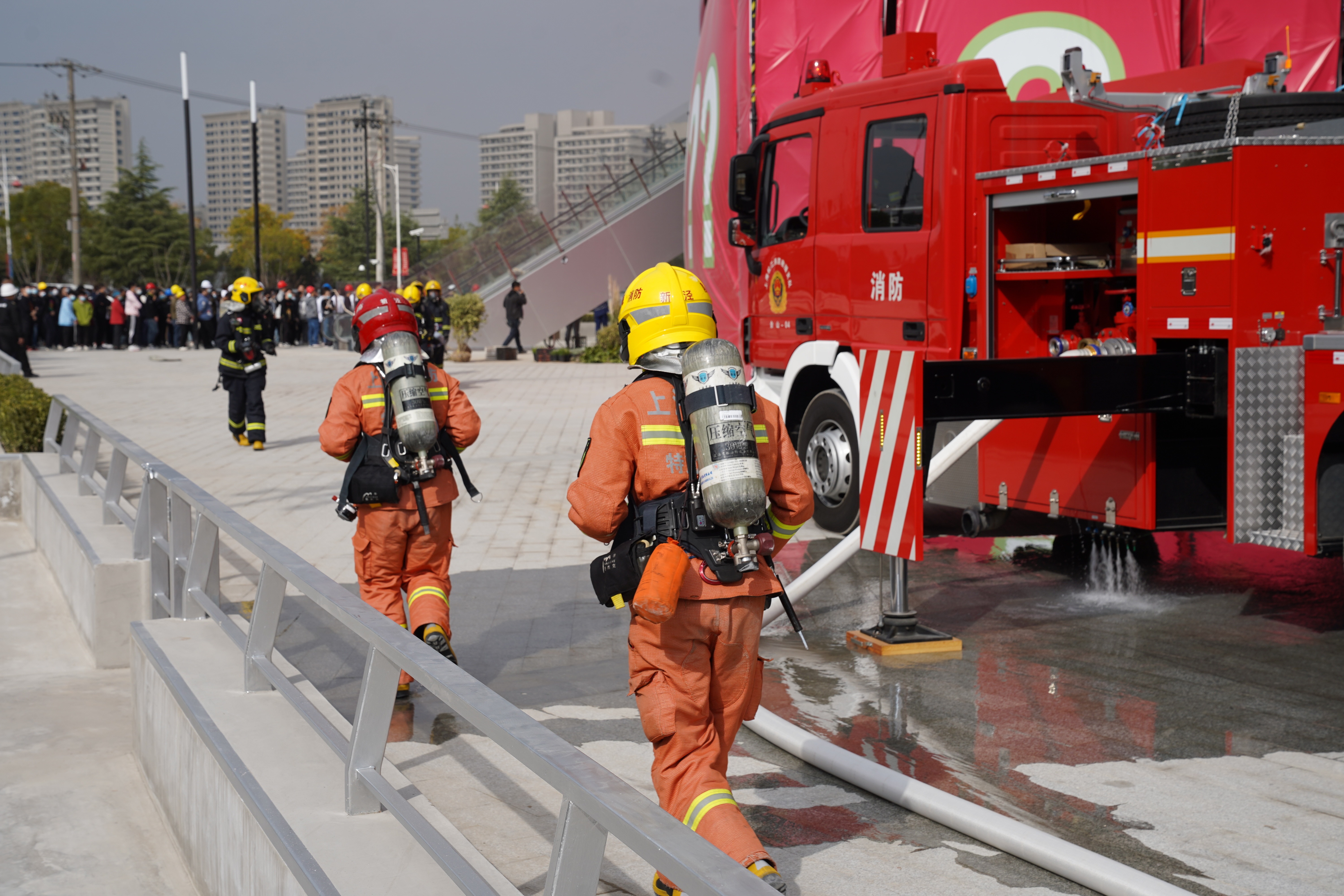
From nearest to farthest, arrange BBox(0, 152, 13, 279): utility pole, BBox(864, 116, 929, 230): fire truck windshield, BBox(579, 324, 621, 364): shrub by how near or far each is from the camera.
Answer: BBox(864, 116, 929, 230): fire truck windshield, BBox(579, 324, 621, 364): shrub, BBox(0, 152, 13, 279): utility pole

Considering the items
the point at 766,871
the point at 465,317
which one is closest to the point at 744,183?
the point at 766,871

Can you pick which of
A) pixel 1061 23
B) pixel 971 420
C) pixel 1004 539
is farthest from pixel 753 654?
pixel 1061 23

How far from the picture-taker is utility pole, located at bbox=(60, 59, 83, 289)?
5447 cm

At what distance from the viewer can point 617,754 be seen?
205 inches

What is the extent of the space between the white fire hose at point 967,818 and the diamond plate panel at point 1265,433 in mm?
2536

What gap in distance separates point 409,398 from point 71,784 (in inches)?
79.2

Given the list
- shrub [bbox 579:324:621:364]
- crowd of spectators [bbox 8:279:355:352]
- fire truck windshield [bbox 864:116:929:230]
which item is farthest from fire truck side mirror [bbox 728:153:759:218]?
crowd of spectators [bbox 8:279:355:352]

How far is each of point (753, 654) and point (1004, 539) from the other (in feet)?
22.6

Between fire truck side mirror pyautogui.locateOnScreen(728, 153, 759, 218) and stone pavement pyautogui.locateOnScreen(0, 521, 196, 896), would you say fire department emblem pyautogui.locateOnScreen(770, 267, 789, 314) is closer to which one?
fire truck side mirror pyautogui.locateOnScreen(728, 153, 759, 218)

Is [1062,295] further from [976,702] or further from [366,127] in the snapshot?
[366,127]

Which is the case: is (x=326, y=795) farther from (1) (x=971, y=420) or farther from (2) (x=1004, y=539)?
(2) (x=1004, y=539)

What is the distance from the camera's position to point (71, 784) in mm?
5105

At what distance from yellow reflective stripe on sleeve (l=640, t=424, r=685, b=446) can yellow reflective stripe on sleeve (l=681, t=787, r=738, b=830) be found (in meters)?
0.92

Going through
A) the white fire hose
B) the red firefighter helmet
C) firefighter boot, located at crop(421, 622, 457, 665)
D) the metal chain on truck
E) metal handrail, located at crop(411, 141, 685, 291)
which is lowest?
the white fire hose
